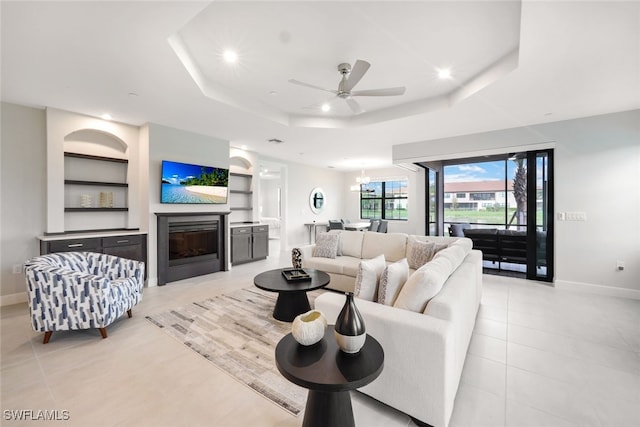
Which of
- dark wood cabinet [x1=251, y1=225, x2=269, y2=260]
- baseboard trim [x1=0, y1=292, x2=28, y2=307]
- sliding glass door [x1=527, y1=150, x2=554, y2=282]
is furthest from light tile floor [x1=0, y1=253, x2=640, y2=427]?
dark wood cabinet [x1=251, y1=225, x2=269, y2=260]

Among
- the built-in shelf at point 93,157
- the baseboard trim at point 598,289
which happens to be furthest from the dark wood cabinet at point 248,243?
the baseboard trim at point 598,289

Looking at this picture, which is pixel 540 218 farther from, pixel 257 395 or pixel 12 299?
pixel 12 299

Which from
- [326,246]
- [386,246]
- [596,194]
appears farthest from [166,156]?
[596,194]

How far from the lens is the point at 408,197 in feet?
30.0

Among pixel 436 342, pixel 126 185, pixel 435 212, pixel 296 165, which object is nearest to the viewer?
pixel 436 342

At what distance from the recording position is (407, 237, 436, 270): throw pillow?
3715 millimetres

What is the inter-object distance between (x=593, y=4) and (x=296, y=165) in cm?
684

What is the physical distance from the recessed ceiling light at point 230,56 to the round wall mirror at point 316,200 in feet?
19.5

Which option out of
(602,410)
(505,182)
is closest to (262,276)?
(602,410)

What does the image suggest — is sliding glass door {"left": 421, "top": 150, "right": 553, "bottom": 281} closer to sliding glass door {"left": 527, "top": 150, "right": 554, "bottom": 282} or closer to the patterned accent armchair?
sliding glass door {"left": 527, "top": 150, "right": 554, "bottom": 282}

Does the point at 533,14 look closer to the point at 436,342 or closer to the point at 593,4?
the point at 593,4

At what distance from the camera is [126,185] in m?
4.52

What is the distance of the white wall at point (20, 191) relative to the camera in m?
3.54

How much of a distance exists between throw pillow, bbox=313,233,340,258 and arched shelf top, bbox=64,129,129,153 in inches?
142
